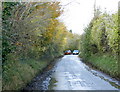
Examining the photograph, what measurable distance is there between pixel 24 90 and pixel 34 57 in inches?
339

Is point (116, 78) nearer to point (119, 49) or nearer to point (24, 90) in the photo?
point (119, 49)

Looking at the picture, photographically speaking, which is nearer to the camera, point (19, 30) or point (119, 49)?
point (19, 30)

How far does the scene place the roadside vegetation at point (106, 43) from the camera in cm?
1321

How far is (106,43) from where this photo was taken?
18.7 metres

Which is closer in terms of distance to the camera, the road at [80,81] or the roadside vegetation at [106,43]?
the road at [80,81]

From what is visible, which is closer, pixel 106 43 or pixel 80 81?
pixel 80 81

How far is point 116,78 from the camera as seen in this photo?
12148 mm

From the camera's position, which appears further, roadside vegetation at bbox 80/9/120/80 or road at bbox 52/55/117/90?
roadside vegetation at bbox 80/9/120/80

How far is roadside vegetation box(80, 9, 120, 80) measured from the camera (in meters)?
13.2

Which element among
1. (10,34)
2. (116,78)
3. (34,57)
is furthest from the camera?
(34,57)

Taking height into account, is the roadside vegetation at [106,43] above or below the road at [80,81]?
above

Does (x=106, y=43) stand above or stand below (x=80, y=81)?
above

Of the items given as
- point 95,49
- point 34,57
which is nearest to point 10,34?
point 34,57

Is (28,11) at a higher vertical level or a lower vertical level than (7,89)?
higher
